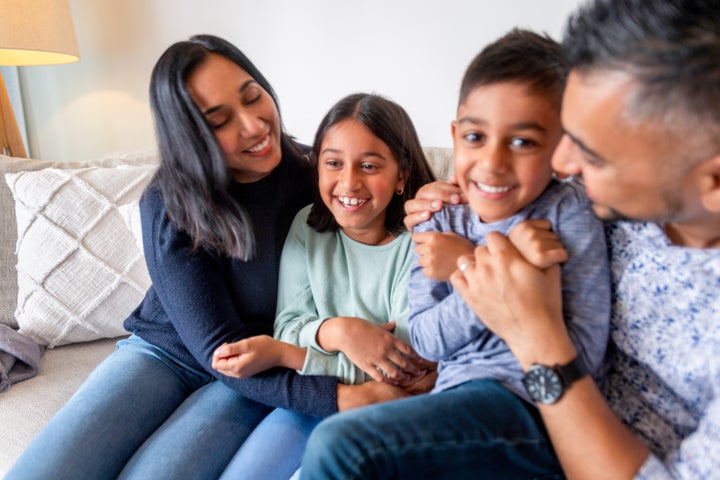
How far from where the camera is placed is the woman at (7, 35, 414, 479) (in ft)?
3.78

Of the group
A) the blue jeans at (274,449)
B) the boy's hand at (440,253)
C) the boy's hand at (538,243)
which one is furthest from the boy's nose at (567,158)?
the blue jeans at (274,449)

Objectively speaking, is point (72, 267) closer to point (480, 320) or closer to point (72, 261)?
point (72, 261)

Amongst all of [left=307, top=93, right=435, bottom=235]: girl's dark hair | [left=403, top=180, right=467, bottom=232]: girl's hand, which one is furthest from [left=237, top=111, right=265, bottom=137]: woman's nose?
[left=403, top=180, right=467, bottom=232]: girl's hand

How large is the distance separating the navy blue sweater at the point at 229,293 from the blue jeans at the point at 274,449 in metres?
0.04

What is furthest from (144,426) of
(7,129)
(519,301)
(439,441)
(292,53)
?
(7,129)

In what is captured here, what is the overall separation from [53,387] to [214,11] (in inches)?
64.4

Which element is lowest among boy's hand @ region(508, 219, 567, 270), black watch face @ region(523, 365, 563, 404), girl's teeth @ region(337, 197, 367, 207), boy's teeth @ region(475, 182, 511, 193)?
black watch face @ region(523, 365, 563, 404)

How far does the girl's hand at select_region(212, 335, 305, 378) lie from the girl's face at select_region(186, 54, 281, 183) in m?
0.39

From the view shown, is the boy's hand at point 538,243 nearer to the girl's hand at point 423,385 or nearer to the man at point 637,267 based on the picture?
the man at point 637,267

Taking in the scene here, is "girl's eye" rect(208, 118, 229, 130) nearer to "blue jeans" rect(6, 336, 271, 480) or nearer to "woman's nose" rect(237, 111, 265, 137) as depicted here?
"woman's nose" rect(237, 111, 265, 137)

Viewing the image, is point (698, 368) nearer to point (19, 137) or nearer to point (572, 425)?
point (572, 425)

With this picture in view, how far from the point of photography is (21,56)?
239 cm

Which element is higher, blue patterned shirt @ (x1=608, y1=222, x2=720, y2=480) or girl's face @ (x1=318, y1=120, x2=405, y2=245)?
girl's face @ (x1=318, y1=120, x2=405, y2=245)

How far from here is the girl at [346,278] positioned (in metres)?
1.14
